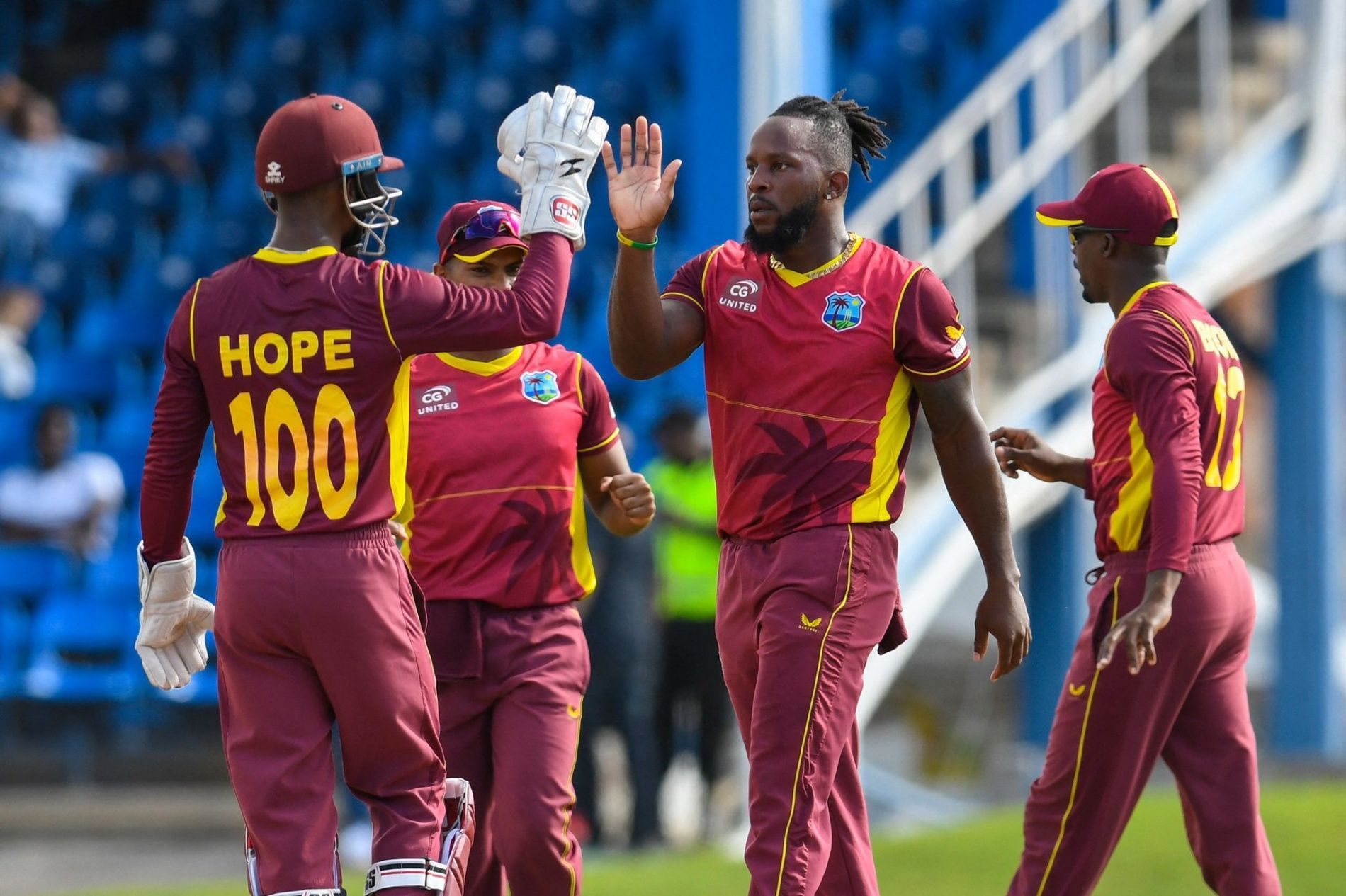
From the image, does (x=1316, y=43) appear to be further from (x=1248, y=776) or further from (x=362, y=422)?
(x=362, y=422)

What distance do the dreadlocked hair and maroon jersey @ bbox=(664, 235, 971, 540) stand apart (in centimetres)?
25

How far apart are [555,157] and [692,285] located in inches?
20.6

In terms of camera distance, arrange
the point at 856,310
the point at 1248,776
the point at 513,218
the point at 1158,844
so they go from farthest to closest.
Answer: the point at 1158,844
the point at 513,218
the point at 1248,776
the point at 856,310

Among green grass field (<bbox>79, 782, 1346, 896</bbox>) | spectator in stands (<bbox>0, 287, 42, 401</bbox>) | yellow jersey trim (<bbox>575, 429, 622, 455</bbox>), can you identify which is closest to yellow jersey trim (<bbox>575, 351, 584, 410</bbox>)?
yellow jersey trim (<bbox>575, 429, 622, 455</bbox>)

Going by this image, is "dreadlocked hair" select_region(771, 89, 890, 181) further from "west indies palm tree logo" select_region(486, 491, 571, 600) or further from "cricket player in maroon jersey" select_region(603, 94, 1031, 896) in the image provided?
"west indies palm tree logo" select_region(486, 491, 571, 600)

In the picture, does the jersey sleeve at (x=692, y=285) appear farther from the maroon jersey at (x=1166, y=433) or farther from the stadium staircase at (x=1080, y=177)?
the stadium staircase at (x=1080, y=177)

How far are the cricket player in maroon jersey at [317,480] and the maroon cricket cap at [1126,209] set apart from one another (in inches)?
58.0

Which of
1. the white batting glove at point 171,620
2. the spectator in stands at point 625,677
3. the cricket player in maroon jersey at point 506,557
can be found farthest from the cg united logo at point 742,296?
the spectator in stands at point 625,677

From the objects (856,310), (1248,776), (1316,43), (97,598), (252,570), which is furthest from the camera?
(1316,43)

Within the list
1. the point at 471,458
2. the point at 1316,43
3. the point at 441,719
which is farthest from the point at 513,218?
the point at 1316,43

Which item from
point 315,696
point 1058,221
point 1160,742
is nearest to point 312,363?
point 315,696

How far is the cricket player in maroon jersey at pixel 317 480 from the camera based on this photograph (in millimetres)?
4176

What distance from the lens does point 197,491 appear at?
37.9 ft

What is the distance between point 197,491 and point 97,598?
0.90 m
